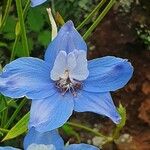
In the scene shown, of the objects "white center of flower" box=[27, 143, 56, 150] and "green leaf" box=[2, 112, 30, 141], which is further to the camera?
"green leaf" box=[2, 112, 30, 141]

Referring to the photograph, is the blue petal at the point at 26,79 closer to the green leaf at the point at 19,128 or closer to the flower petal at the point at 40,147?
the flower petal at the point at 40,147

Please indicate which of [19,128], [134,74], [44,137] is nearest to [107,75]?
[44,137]

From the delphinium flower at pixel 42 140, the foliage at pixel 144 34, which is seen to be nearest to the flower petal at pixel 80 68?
the delphinium flower at pixel 42 140

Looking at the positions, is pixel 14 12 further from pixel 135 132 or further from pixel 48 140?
pixel 48 140

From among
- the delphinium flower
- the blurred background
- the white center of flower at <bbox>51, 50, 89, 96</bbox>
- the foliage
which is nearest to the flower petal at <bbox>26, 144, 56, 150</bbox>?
the delphinium flower

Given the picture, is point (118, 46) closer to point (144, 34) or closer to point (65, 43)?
point (144, 34)

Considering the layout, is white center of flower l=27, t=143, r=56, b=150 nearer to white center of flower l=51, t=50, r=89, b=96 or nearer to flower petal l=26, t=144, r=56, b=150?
flower petal l=26, t=144, r=56, b=150
